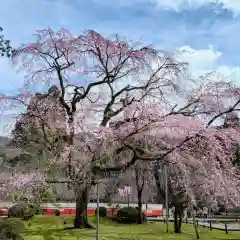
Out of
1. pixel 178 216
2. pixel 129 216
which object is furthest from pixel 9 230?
pixel 129 216

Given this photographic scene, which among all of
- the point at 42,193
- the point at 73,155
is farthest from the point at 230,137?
the point at 42,193

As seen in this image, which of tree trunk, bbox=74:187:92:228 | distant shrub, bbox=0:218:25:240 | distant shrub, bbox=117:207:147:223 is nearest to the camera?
distant shrub, bbox=0:218:25:240

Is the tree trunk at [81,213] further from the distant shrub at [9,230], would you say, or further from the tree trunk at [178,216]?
the distant shrub at [9,230]

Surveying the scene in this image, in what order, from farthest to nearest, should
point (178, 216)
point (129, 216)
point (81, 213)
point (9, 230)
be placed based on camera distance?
1. point (129, 216)
2. point (178, 216)
3. point (81, 213)
4. point (9, 230)

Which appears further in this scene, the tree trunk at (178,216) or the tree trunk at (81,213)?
the tree trunk at (178,216)

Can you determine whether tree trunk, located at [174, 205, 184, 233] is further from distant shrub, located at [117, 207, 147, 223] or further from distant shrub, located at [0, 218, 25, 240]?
distant shrub, located at [0, 218, 25, 240]

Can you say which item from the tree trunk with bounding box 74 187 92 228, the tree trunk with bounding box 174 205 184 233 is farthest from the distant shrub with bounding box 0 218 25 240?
the tree trunk with bounding box 174 205 184 233

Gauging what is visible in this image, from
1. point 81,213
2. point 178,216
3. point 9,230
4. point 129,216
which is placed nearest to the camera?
point 9,230

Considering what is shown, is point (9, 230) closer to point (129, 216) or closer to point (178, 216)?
point (178, 216)

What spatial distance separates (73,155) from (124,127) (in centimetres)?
235

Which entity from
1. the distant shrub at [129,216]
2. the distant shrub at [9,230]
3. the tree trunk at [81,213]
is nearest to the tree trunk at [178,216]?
the tree trunk at [81,213]

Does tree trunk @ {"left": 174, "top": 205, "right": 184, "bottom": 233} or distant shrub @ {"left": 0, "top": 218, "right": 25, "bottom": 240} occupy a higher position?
tree trunk @ {"left": 174, "top": 205, "right": 184, "bottom": 233}

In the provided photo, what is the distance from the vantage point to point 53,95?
1830 centimetres

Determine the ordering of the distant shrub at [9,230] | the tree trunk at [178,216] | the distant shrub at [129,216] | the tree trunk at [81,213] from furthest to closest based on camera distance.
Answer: the distant shrub at [129,216] → the tree trunk at [178,216] → the tree trunk at [81,213] → the distant shrub at [9,230]
